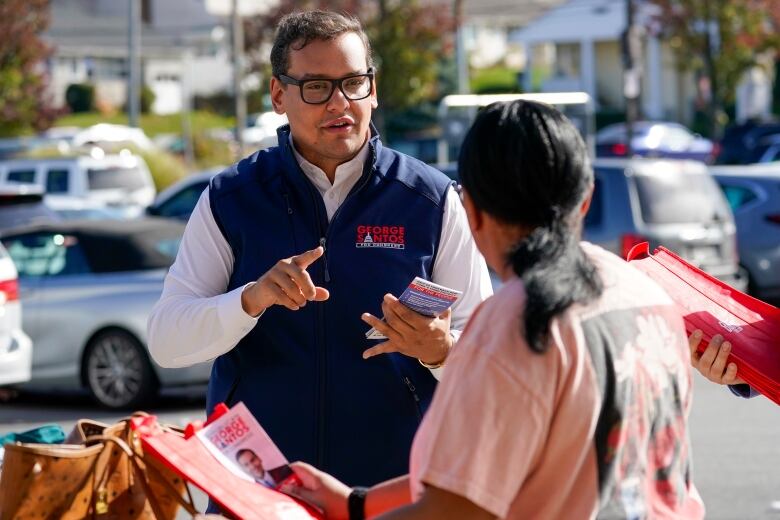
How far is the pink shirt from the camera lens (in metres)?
2.31

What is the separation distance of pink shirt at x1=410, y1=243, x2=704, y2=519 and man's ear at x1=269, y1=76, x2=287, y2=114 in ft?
5.26

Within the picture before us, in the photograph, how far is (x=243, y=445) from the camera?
2889 millimetres

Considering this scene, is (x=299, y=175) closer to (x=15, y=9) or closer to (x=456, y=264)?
(x=456, y=264)

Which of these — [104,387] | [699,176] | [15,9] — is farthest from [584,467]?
[15,9]

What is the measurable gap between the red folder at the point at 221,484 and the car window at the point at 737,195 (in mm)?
14730

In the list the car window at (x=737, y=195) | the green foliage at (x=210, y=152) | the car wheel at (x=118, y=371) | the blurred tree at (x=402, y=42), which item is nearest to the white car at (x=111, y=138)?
the green foliage at (x=210, y=152)

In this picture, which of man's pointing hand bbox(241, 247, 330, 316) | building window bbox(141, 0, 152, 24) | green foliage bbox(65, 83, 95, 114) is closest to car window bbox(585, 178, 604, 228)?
man's pointing hand bbox(241, 247, 330, 316)

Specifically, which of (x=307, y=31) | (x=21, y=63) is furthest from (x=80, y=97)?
(x=307, y=31)

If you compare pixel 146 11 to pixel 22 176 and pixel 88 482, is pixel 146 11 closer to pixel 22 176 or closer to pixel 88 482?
pixel 22 176

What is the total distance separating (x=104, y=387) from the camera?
38.9ft

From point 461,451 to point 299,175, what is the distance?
155 cm

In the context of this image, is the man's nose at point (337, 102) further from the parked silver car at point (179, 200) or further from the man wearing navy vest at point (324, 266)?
the parked silver car at point (179, 200)

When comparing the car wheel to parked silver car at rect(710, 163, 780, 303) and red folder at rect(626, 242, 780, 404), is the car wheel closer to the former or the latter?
parked silver car at rect(710, 163, 780, 303)

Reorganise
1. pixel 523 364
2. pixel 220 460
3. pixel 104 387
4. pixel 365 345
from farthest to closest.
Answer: pixel 104 387 < pixel 365 345 < pixel 220 460 < pixel 523 364
